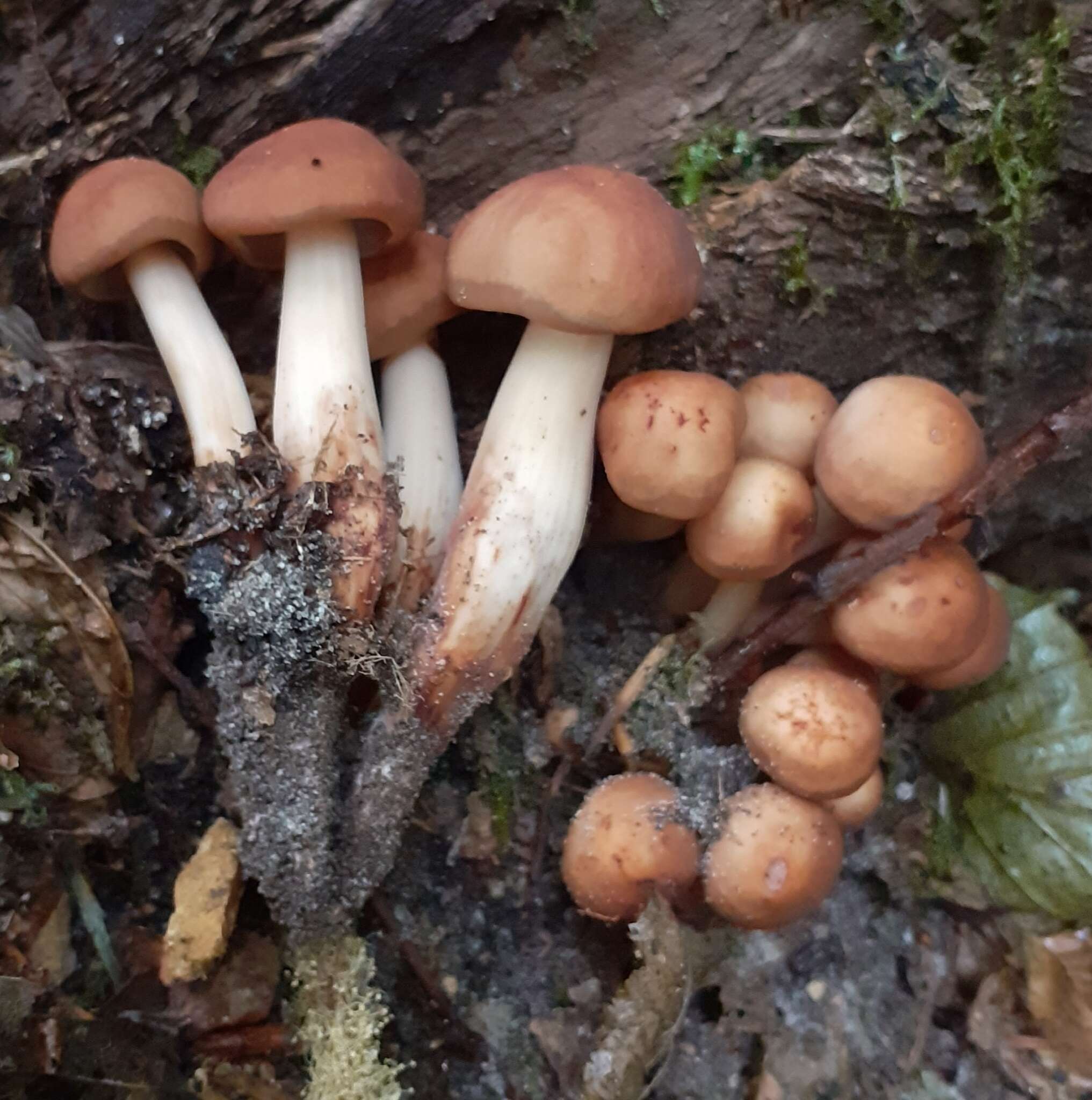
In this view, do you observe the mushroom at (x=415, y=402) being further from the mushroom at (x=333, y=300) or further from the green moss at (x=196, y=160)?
the green moss at (x=196, y=160)

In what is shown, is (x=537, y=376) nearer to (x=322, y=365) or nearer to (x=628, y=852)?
(x=322, y=365)

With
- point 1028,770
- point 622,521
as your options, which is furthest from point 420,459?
point 1028,770

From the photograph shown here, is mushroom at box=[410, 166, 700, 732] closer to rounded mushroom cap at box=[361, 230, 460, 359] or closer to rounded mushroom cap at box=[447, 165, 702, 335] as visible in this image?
rounded mushroom cap at box=[447, 165, 702, 335]

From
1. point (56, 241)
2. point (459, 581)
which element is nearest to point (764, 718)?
point (459, 581)

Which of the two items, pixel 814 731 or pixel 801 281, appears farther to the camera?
pixel 801 281

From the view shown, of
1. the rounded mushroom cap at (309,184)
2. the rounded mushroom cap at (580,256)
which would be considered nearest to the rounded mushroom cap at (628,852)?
the rounded mushroom cap at (580,256)

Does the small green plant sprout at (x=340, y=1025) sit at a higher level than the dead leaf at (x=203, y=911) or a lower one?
lower
